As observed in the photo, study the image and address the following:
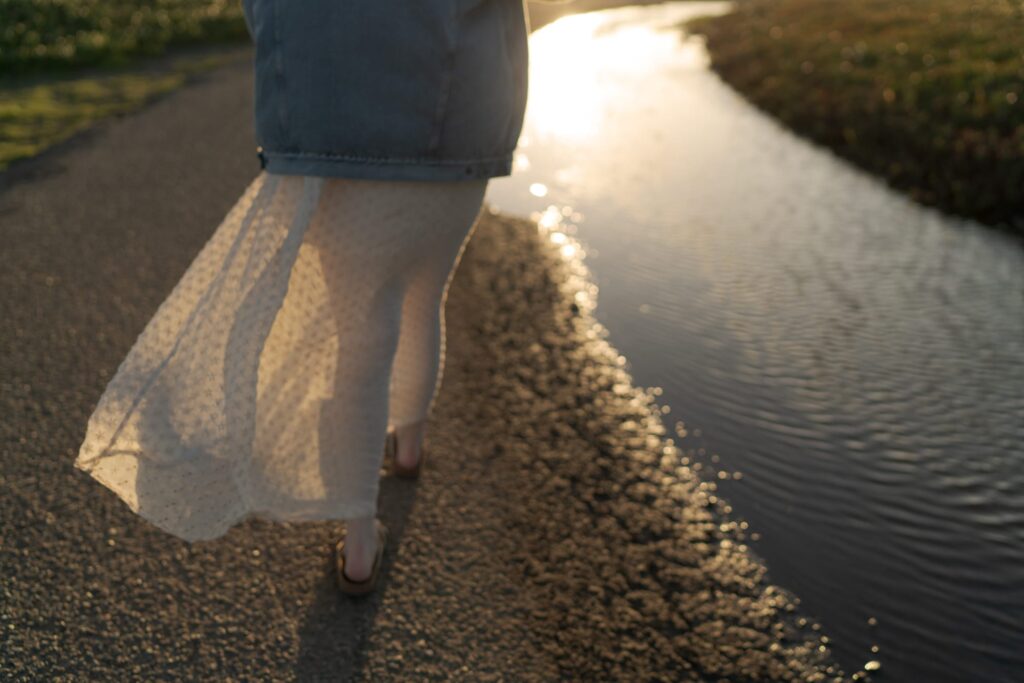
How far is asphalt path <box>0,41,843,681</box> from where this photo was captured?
6.35 ft

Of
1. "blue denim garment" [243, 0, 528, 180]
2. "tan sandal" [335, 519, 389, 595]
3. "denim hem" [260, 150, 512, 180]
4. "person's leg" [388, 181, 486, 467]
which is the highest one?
"blue denim garment" [243, 0, 528, 180]

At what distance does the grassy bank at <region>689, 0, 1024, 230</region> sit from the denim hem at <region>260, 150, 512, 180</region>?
6145 mm

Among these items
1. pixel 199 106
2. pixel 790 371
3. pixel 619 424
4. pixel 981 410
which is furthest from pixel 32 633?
pixel 199 106

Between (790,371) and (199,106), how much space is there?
6.35 metres

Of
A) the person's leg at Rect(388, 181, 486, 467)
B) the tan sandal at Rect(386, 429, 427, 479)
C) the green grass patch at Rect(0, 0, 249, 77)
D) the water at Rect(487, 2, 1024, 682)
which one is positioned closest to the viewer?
the person's leg at Rect(388, 181, 486, 467)

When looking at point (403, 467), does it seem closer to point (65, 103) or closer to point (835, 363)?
point (835, 363)

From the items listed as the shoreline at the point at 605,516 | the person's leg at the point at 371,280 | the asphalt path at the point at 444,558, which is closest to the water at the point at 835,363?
the shoreline at the point at 605,516

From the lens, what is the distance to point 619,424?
10.2ft

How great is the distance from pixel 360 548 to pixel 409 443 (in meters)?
0.51

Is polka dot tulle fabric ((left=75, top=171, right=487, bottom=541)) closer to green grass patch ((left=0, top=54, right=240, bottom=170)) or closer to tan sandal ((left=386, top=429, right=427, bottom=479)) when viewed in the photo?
tan sandal ((left=386, top=429, right=427, bottom=479))

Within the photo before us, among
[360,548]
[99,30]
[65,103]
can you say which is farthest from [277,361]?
[99,30]

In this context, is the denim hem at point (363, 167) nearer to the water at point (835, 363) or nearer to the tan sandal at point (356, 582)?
the tan sandal at point (356, 582)

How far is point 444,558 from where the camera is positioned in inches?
89.7

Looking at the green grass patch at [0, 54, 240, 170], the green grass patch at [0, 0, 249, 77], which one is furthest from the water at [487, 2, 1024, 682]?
the green grass patch at [0, 0, 249, 77]
